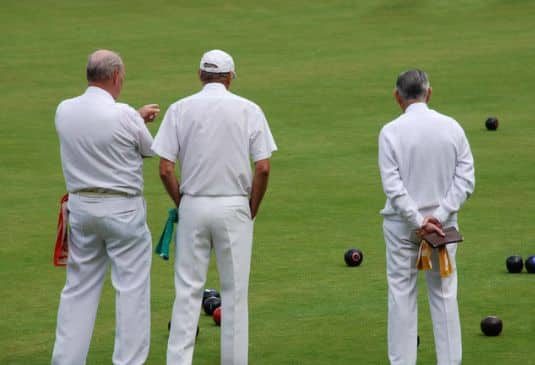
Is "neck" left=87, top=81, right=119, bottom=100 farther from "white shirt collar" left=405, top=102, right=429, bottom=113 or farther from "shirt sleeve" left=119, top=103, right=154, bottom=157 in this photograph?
"white shirt collar" left=405, top=102, right=429, bottom=113

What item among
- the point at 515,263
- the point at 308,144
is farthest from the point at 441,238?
the point at 308,144

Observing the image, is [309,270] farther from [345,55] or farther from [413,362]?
[345,55]

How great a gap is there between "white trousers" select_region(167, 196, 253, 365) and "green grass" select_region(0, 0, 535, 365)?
0.80 metres

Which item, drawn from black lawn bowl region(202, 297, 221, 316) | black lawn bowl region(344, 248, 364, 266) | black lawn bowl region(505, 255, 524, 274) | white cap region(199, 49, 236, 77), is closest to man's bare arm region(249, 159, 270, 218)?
white cap region(199, 49, 236, 77)

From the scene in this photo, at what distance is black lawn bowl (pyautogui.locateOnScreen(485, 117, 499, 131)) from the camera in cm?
1897

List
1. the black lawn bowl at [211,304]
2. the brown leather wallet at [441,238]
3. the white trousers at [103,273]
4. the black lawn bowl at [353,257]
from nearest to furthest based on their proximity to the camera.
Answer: the brown leather wallet at [441,238]
the white trousers at [103,273]
the black lawn bowl at [211,304]
the black lawn bowl at [353,257]

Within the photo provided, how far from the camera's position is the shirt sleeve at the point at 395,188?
790 centimetres

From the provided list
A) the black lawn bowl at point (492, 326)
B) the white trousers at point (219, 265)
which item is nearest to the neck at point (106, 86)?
the white trousers at point (219, 265)

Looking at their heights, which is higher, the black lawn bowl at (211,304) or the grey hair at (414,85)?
the grey hair at (414,85)

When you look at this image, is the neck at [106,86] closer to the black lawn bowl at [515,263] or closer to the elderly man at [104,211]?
the elderly man at [104,211]

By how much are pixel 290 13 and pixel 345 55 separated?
5.09 meters

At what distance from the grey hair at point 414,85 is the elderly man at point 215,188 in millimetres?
906

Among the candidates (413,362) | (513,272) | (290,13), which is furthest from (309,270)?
(290,13)

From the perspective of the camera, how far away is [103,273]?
27.5ft
